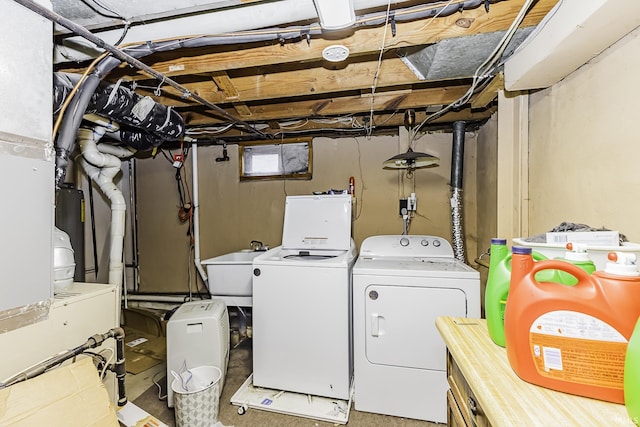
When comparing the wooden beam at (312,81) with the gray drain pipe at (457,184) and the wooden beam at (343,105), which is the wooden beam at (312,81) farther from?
the gray drain pipe at (457,184)

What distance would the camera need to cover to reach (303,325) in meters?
2.07

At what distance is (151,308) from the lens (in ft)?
11.7

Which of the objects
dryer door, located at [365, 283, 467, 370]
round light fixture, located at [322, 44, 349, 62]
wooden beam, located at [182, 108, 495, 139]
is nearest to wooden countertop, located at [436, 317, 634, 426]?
dryer door, located at [365, 283, 467, 370]

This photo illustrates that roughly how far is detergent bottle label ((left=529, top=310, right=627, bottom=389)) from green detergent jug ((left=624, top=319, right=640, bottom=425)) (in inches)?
2.2

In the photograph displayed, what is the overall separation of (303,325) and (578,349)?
1.62 m

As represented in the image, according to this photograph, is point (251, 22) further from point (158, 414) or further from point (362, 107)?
point (158, 414)

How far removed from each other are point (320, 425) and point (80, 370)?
138 cm

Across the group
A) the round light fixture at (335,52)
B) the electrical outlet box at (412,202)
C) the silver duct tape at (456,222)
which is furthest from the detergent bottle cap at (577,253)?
the electrical outlet box at (412,202)

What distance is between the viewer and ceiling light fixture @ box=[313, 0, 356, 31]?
45.1 inches

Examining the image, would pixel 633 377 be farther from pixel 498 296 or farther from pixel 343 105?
pixel 343 105

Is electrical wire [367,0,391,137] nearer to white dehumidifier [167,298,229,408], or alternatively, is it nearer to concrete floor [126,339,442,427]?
white dehumidifier [167,298,229,408]

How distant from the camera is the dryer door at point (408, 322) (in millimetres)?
1838

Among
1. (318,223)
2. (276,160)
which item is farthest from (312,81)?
(276,160)

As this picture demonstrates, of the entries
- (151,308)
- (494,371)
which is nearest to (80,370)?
(494,371)
